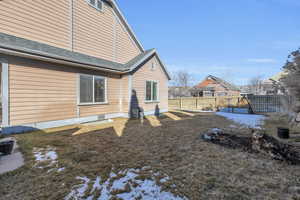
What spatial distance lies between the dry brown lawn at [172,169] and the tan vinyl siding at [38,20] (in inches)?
157

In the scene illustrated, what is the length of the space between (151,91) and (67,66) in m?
5.64

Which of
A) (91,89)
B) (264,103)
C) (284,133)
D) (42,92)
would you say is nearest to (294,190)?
(284,133)

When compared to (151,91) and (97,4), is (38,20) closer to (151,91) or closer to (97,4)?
(97,4)

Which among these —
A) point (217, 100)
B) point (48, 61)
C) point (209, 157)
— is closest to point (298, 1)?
point (217, 100)

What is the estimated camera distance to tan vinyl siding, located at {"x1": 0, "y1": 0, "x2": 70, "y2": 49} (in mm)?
4953

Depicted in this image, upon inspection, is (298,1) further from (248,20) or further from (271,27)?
(271,27)

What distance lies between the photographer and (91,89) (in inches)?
286

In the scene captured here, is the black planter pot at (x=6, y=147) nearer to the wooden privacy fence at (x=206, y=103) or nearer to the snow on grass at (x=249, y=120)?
the snow on grass at (x=249, y=120)

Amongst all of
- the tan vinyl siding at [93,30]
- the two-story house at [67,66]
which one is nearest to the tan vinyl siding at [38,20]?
the two-story house at [67,66]

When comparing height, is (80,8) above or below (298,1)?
below

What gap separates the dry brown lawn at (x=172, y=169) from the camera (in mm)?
1979

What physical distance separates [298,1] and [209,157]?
37.0 feet

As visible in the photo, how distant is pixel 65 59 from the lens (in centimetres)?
571

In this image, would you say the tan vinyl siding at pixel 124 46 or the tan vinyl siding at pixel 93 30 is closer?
the tan vinyl siding at pixel 93 30
